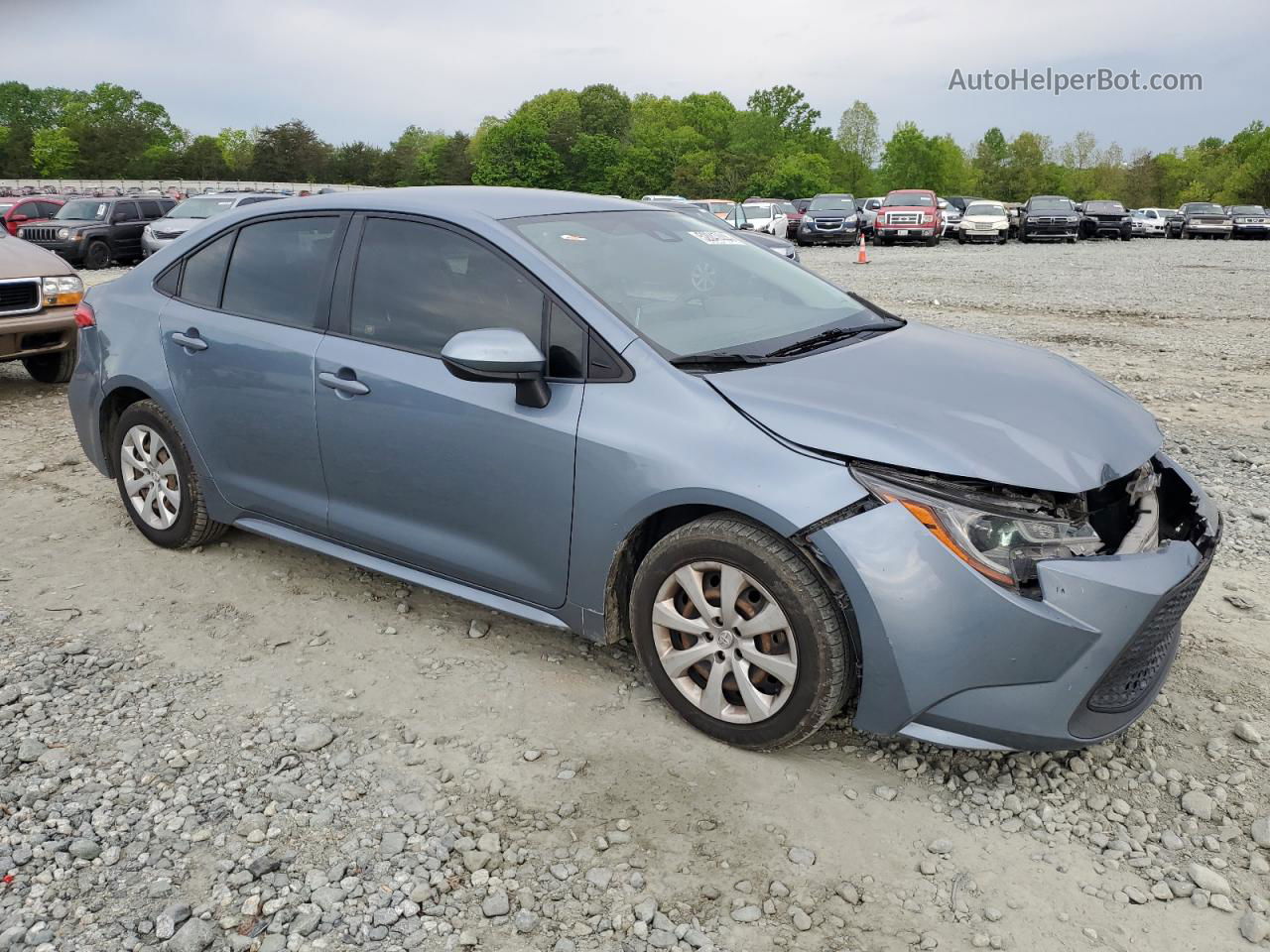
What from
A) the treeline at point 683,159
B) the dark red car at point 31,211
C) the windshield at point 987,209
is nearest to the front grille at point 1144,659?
the dark red car at point 31,211

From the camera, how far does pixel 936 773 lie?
313 centimetres

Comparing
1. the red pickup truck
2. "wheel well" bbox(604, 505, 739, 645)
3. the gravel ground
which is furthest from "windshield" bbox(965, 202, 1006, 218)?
"wheel well" bbox(604, 505, 739, 645)

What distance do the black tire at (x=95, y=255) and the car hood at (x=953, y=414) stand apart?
894 inches

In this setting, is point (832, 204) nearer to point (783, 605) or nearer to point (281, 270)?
point (281, 270)

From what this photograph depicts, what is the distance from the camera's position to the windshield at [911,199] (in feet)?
109

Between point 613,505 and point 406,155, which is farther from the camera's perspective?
point 406,155

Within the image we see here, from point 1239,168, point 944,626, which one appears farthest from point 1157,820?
point 1239,168

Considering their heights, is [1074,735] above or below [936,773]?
above

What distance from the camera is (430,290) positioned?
374 centimetres

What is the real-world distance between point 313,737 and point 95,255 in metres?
22.5

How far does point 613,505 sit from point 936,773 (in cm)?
127

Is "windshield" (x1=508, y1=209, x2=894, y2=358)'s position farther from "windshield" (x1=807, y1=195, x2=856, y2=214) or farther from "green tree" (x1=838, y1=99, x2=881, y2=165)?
"green tree" (x1=838, y1=99, x2=881, y2=165)

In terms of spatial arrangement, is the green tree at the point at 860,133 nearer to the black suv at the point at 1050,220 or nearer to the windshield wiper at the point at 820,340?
the black suv at the point at 1050,220

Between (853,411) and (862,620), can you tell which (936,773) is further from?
(853,411)
